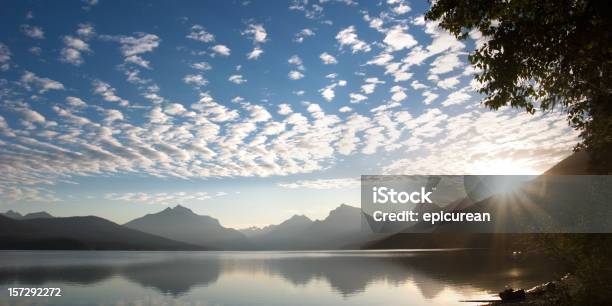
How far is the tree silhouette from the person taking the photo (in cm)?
1560

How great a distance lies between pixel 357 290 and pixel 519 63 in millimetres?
61315

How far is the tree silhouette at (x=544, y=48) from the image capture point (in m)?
15.6

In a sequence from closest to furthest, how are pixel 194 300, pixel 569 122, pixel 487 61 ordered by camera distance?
pixel 487 61, pixel 569 122, pixel 194 300

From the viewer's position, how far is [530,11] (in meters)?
16.2

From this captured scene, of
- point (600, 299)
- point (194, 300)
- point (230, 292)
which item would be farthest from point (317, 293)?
point (600, 299)

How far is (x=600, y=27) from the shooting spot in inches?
581

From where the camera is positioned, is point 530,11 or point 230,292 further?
point 230,292

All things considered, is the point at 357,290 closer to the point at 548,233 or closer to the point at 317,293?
the point at 317,293

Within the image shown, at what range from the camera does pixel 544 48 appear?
1720 cm

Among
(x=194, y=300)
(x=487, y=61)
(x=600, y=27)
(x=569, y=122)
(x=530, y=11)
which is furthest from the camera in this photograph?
(x=194, y=300)

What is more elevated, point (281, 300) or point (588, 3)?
point (588, 3)

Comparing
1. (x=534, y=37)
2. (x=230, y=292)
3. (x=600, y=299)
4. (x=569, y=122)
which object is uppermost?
(x=534, y=37)

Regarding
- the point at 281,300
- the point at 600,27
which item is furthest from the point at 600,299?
the point at 281,300

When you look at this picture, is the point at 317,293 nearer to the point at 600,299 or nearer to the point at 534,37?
the point at 600,299
